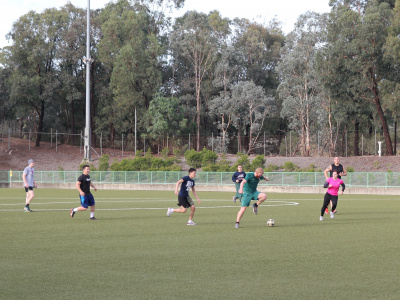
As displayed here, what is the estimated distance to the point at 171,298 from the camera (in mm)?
7266

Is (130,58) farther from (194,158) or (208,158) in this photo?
(208,158)

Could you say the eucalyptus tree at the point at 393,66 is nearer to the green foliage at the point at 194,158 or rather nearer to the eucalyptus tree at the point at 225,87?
the green foliage at the point at 194,158

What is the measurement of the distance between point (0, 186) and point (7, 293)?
48754 mm

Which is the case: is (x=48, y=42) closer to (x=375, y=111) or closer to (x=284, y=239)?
(x=375, y=111)

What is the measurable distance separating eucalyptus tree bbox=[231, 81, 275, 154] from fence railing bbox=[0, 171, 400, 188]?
23.9m

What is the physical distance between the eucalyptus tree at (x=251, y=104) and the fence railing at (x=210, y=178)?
23945mm

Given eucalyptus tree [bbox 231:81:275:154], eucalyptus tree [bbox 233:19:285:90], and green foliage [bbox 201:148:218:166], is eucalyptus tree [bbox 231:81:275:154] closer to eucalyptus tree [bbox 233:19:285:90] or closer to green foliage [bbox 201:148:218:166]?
eucalyptus tree [bbox 233:19:285:90]

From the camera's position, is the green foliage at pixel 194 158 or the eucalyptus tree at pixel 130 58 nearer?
the green foliage at pixel 194 158

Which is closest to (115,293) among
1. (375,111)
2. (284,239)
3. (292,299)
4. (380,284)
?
(292,299)

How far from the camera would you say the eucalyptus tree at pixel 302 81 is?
232 feet

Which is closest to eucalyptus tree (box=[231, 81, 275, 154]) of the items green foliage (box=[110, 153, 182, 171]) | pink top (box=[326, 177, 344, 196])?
green foliage (box=[110, 153, 182, 171])

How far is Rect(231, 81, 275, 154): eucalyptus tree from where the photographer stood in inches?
2849

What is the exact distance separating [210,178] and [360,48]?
20.7 m

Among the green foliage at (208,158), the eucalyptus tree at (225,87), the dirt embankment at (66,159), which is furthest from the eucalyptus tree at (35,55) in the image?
the green foliage at (208,158)
